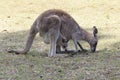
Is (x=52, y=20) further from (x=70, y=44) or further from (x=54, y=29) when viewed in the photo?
(x=70, y=44)

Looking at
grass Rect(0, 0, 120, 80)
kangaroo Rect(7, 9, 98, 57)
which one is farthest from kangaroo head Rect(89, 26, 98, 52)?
grass Rect(0, 0, 120, 80)

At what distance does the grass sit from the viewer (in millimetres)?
6340

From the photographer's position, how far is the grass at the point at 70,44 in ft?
20.8

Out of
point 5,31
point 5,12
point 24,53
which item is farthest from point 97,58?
point 5,12

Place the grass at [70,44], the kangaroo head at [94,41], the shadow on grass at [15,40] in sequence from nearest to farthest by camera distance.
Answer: the grass at [70,44] → the kangaroo head at [94,41] → the shadow on grass at [15,40]

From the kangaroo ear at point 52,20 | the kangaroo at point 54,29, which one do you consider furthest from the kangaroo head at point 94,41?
the kangaroo ear at point 52,20

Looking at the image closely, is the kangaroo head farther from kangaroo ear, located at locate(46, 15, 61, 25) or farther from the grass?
kangaroo ear, located at locate(46, 15, 61, 25)

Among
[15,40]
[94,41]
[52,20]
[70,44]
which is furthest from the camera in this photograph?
[15,40]

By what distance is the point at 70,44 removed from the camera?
364 inches

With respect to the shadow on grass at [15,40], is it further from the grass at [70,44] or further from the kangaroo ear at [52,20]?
the kangaroo ear at [52,20]

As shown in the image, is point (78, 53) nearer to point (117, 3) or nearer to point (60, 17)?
point (60, 17)

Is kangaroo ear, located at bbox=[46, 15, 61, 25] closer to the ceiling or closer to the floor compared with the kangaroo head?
closer to the ceiling

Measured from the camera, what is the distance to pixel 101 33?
34.4 feet

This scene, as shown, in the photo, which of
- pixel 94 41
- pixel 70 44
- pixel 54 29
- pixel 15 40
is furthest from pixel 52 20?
pixel 15 40
